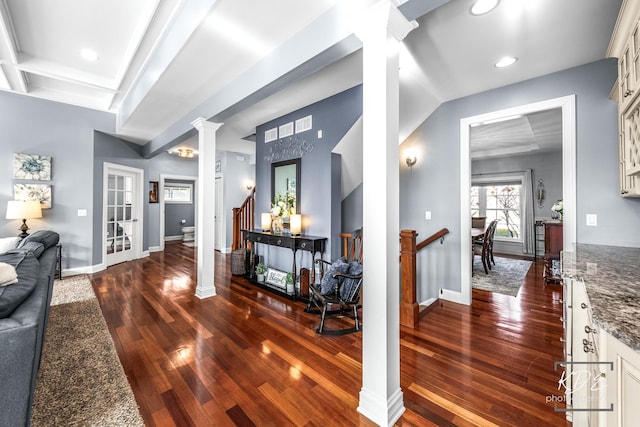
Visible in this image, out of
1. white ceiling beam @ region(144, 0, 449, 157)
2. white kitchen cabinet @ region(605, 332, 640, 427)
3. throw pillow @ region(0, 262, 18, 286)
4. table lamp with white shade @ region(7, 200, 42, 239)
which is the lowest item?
white kitchen cabinet @ region(605, 332, 640, 427)

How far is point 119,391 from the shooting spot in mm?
→ 1711

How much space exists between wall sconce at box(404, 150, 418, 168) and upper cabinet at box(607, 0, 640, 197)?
6.25ft

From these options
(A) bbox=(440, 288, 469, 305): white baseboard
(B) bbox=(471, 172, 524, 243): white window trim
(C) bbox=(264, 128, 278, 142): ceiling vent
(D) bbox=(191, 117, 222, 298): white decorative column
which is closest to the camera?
(A) bbox=(440, 288, 469, 305): white baseboard

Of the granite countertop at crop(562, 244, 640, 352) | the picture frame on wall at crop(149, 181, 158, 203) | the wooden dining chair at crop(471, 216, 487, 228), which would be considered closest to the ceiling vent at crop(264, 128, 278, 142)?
the granite countertop at crop(562, 244, 640, 352)

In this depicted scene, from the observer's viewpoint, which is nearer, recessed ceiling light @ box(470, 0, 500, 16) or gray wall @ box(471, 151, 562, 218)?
recessed ceiling light @ box(470, 0, 500, 16)

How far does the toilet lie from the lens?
8738 mm

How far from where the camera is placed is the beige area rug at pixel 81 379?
150 cm

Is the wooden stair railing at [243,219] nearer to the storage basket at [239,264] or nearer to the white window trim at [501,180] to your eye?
the storage basket at [239,264]

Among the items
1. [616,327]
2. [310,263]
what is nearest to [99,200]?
[310,263]

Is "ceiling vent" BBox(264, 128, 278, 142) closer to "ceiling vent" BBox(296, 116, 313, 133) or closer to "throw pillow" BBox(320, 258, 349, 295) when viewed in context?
"ceiling vent" BBox(296, 116, 313, 133)

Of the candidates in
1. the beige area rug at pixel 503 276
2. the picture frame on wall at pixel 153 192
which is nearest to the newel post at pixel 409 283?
the beige area rug at pixel 503 276

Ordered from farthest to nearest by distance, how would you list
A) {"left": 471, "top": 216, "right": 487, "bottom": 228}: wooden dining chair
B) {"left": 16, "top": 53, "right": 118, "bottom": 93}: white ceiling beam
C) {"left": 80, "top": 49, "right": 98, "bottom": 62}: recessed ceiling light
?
{"left": 471, "top": 216, "right": 487, "bottom": 228}: wooden dining chair
{"left": 16, "top": 53, "right": 118, "bottom": 93}: white ceiling beam
{"left": 80, "top": 49, "right": 98, "bottom": 62}: recessed ceiling light

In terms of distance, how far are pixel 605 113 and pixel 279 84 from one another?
2908 millimetres

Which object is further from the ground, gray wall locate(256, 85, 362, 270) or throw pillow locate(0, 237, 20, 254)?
gray wall locate(256, 85, 362, 270)
